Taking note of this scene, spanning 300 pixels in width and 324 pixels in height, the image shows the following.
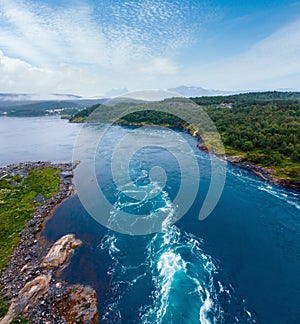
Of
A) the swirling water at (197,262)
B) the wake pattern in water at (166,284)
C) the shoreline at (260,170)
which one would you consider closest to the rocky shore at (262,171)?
the shoreline at (260,170)

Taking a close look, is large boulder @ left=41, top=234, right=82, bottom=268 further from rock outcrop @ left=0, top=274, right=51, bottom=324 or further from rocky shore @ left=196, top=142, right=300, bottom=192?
rocky shore @ left=196, top=142, right=300, bottom=192

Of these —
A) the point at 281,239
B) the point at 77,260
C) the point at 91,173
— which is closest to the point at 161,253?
the point at 77,260

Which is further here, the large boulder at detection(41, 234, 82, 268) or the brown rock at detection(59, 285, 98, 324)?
the large boulder at detection(41, 234, 82, 268)

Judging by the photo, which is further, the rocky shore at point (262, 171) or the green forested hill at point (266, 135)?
the green forested hill at point (266, 135)

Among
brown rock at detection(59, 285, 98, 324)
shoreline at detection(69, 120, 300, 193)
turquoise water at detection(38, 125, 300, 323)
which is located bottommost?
shoreline at detection(69, 120, 300, 193)

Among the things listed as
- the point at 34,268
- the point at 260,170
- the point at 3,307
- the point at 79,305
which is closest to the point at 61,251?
the point at 34,268

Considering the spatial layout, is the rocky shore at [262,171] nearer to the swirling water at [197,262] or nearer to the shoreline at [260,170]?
the shoreline at [260,170]

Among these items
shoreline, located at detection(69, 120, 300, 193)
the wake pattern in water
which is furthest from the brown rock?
shoreline, located at detection(69, 120, 300, 193)
